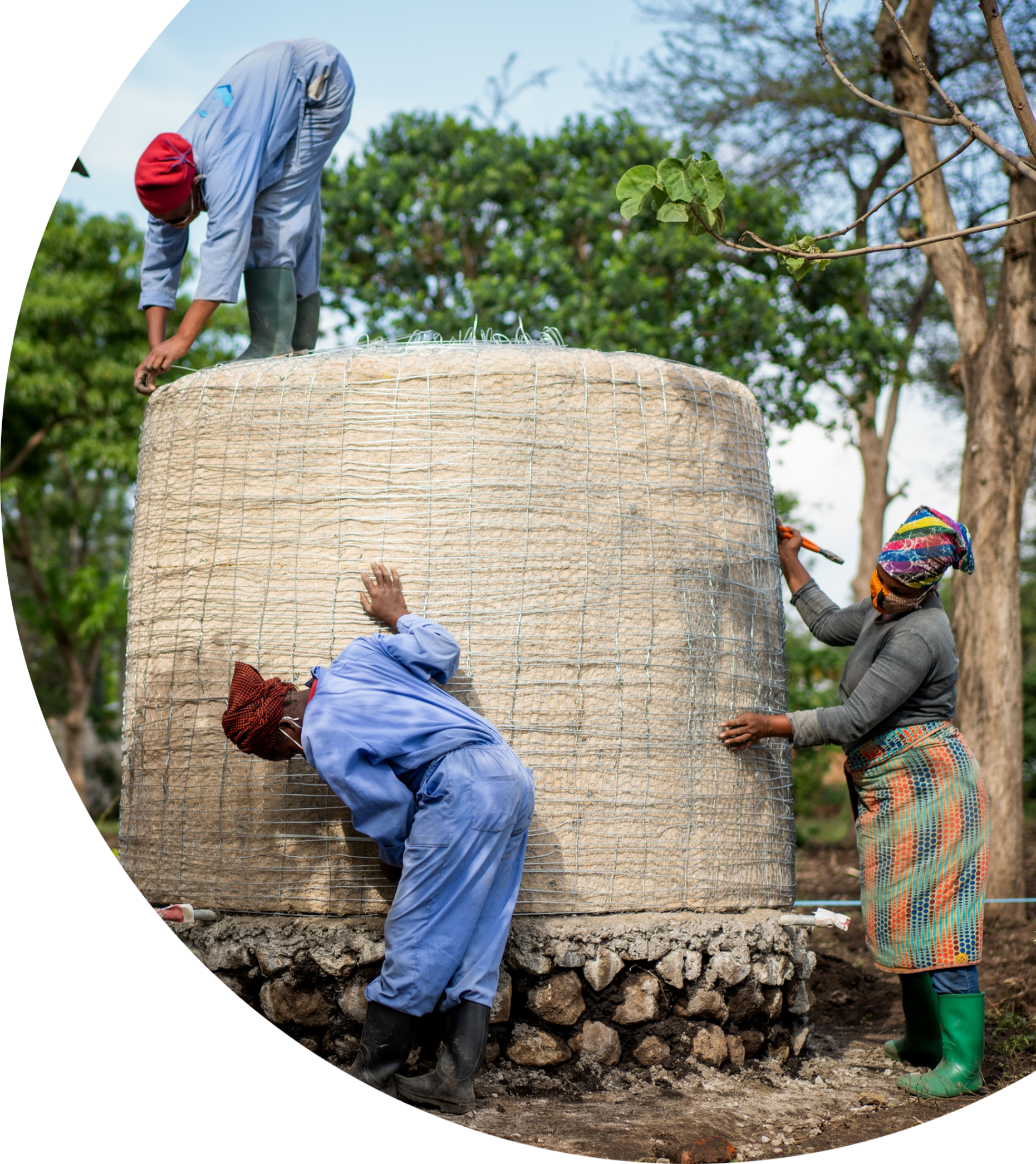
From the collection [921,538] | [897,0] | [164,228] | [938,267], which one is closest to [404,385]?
[164,228]

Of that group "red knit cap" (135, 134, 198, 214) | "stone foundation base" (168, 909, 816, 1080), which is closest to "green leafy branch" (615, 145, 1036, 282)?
"red knit cap" (135, 134, 198, 214)

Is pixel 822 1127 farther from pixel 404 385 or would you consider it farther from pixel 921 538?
pixel 404 385

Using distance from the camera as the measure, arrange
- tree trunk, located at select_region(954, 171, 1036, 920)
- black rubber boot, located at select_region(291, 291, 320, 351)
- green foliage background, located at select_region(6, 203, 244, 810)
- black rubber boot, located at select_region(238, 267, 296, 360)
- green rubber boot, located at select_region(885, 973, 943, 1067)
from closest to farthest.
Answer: green rubber boot, located at select_region(885, 973, 943, 1067)
black rubber boot, located at select_region(238, 267, 296, 360)
black rubber boot, located at select_region(291, 291, 320, 351)
tree trunk, located at select_region(954, 171, 1036, 920)
green foliage background, located at select_region(6, 203, 244, 810)

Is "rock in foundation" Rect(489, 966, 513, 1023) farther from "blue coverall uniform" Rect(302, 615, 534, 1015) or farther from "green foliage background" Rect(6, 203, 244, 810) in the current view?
"green foliage background" Rect(6, 203, 244, 810)

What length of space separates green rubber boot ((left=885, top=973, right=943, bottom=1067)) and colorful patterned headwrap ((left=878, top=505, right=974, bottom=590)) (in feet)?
4.55

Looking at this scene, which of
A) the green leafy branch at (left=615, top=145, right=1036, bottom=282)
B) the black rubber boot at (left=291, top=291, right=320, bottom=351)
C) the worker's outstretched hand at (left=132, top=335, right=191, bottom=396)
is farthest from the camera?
the black rubber boot at (left=291, top=291, right=320, bottom=351)

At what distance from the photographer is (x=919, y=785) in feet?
12.6

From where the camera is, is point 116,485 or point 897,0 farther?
point 116,485

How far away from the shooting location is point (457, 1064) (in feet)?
10.6

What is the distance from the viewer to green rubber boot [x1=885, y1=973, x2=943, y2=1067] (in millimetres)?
4020

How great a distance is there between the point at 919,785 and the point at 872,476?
9.42 m

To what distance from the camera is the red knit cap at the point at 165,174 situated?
429cm

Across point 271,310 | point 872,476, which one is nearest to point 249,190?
point 271,310

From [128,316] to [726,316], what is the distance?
676 cm
